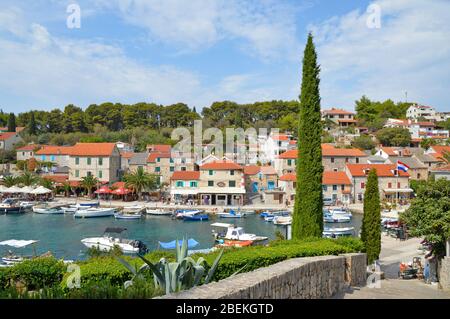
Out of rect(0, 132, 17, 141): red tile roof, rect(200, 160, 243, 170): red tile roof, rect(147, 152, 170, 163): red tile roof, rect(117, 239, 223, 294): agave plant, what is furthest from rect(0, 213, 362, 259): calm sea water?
rect(0, 132, 17, 141): red tile roof

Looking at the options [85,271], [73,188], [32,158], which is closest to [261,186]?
[73,188]

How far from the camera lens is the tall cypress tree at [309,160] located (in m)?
17.7

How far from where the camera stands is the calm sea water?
106 ft

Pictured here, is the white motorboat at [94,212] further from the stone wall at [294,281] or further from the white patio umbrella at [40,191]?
the stone wall at [294,281]

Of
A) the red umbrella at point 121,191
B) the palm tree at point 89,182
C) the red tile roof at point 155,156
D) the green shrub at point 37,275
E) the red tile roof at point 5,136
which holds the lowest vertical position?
the green shrub at point 37,275

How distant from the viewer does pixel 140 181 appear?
51312mm

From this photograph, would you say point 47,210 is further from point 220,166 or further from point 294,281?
point 294,281

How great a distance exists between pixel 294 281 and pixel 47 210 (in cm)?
4308

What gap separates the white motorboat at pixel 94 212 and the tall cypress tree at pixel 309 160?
31672 mm

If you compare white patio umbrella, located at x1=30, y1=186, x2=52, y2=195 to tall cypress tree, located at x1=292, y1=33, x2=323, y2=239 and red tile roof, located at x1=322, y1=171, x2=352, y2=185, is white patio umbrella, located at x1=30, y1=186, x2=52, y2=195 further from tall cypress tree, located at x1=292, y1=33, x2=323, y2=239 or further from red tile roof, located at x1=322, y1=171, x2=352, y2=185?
tall cypress tree, located at x1=292, y1=33, x2=323, y2=239

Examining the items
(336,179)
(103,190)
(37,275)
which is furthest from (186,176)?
(37,275)

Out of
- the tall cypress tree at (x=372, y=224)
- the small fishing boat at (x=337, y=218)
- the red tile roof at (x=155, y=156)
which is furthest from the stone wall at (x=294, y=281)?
the red tile roof at (x=155, y=156)

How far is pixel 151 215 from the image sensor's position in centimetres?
4550

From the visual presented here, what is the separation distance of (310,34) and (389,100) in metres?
104
